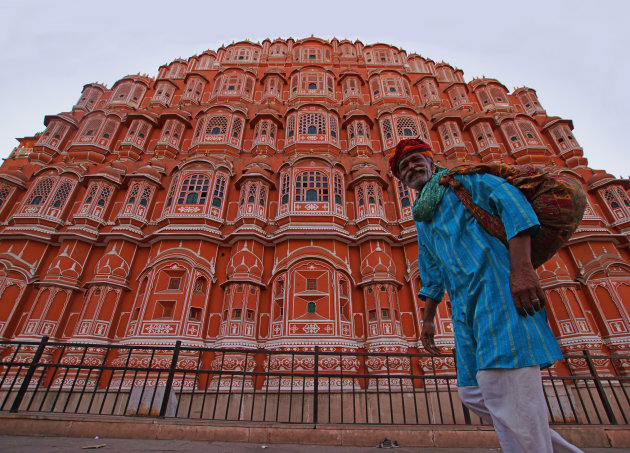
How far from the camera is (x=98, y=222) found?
13.1 m

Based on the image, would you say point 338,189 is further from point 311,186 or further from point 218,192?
point 218,192

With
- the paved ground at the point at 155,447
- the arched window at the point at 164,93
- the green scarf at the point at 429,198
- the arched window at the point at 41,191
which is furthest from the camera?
the arched window at the point at 164,93

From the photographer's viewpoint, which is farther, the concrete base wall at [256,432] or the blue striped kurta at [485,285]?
the concrete base wall at [256,432]

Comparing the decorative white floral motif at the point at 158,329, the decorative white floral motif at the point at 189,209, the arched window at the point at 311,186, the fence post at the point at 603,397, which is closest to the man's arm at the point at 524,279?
the fence post at the point at 603,397

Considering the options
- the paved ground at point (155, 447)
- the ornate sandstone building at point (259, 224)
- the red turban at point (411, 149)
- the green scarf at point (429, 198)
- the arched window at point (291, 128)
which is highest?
the arched window at point (291, 128)

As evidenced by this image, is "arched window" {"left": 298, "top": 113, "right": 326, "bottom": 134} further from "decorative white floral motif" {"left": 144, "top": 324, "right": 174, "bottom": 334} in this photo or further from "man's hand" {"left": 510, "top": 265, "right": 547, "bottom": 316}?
"man's hand" {"left": 510, "top": 265, "right": 547, "bottom": 316}

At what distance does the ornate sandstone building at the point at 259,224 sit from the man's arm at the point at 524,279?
8.91 meters

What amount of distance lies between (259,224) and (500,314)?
38.4 ft

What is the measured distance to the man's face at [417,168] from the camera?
2633 mm

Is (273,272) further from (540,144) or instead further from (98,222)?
(540,144)

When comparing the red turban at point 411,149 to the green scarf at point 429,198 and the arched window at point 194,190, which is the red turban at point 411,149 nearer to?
the green scarf at point 429,198

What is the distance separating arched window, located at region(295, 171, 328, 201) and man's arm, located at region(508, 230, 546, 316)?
1163 cm

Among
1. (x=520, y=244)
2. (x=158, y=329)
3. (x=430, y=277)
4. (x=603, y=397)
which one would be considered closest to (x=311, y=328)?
(x=158, y=329)

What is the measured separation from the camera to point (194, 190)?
13.6 m
